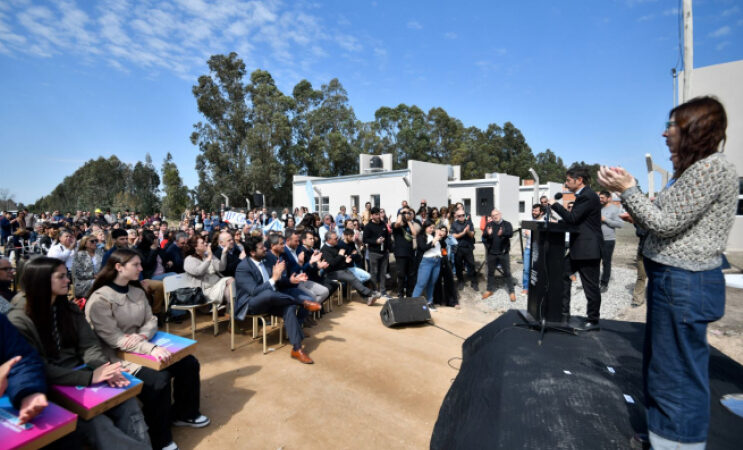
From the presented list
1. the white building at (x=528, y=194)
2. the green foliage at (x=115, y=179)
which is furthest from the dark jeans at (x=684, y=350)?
the green foliage at (x=115, y=179)

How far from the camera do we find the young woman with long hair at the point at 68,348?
2184 mm

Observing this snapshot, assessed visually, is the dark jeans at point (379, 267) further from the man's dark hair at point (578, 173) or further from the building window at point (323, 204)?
the building window at point (323, 204)

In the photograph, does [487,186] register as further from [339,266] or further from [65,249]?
[65,249]

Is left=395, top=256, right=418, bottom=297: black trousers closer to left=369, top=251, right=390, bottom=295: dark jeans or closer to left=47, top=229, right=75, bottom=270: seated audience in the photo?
left=369, top=251, right=390, bottom=295: dark jeans

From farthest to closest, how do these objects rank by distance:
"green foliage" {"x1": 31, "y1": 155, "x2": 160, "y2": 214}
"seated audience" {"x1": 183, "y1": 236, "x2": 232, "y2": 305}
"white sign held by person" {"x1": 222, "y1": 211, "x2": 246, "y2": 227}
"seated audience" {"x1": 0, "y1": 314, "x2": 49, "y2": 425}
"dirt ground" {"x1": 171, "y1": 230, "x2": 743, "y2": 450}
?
1. "green foliage" {"x1": 31, "y1": 155, "x2": 160, "y2": 214}
2. "white sign held by person" {"x1": 222, "y1": 211, "x2": 246, "y2": 227}
3. "seated audience" {"x1": 183, "y1": 236, "x2": 232, "y2": 305}
4. "dirt ground" {"x1": 171, "y1": 230, "x2": 743, "y2": 450}
5. "seated audience" {"x1": 0, "y1": 314, "x2": 49, "y2": 425}

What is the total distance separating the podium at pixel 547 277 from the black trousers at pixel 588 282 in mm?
179

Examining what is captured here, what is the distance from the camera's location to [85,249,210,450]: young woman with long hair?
2582 mm

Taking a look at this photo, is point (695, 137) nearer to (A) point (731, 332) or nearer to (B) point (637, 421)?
(B) point (637, 421)

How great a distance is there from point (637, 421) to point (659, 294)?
838 millimetres

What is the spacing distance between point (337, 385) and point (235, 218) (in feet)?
34.9

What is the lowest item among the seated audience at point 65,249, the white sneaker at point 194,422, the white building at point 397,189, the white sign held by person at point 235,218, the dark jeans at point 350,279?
the white sneaker at point 194,422

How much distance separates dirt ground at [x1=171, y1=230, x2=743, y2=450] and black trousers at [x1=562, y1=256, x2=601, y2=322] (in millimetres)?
1478

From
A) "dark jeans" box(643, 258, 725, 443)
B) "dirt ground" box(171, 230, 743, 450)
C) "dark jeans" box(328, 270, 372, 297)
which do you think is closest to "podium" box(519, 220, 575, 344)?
"dirt ground" box(171, 230, 743, 450)

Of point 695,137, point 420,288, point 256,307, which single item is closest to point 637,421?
point 695,137
